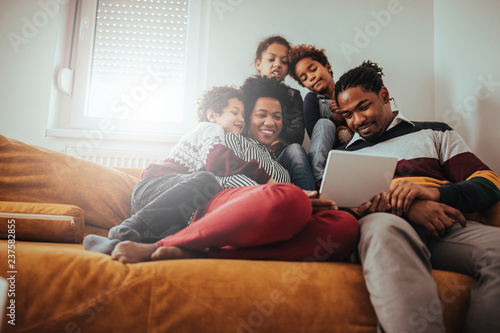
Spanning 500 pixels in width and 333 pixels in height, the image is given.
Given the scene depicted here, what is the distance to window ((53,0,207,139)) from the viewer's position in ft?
6.95

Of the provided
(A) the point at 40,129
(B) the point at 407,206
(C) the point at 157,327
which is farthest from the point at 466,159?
(A) the point at 40,129

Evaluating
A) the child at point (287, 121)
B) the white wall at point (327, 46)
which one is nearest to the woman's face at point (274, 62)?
the child at point (287, 121)

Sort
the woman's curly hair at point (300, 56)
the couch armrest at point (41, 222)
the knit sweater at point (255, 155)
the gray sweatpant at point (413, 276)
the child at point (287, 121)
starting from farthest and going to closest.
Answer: the woman's curly hair at point (300, 56)
the child at point (287, 121)
the knit sweater at point (255, 155)
the couch armrest at point (41, 222)
the gray sweatpant at point (413, 276)

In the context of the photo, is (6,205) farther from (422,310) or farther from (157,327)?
(422,310)

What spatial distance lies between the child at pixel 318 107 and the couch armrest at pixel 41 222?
0.94 metres

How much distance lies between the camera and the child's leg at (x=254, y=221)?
0.76 m

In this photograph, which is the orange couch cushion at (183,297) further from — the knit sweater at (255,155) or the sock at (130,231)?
the knit sweater at (255,155)

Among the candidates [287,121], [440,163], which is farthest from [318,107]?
[440,163]

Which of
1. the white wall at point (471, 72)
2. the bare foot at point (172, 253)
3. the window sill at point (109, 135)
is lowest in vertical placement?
the bare foot at point (172, 253)

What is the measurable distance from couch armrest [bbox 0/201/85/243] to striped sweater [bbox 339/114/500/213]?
1.08 metres

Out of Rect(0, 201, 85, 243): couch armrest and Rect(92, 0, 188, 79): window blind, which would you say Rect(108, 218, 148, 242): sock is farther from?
Rect(92, 0, 188, 79): window blind

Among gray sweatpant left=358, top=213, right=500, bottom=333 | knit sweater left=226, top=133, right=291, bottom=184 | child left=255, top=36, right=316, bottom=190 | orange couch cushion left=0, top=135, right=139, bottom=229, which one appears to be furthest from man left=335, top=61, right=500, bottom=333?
orange couch cushion left=0, top=135, right=139, bottom=229

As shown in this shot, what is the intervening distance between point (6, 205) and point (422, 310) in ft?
3.68

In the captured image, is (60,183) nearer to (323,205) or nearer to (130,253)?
(130,253)
